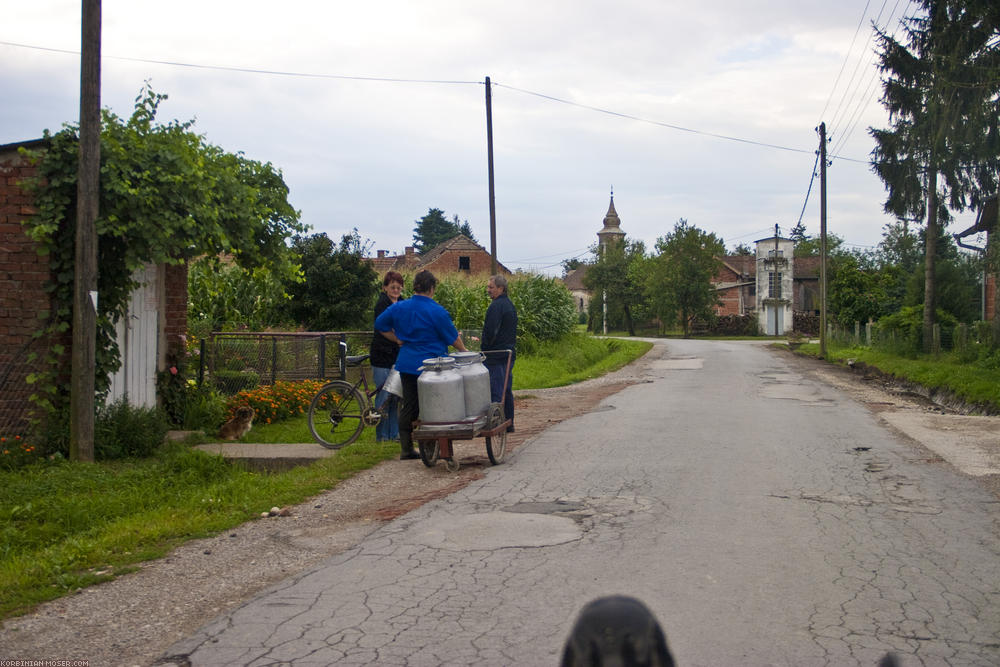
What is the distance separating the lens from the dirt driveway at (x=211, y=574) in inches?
163

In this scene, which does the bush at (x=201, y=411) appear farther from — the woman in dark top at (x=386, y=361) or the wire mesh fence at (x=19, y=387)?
the woman in dark top at (x=386, y=361)

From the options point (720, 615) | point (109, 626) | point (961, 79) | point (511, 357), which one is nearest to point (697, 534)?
point (720, 615)

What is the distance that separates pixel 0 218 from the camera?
29.2 ft

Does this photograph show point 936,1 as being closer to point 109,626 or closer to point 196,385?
point 196,385

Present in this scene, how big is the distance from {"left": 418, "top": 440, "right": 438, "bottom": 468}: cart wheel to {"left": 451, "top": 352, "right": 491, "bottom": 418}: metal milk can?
1.72 ft

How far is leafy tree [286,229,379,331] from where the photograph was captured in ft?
88.9

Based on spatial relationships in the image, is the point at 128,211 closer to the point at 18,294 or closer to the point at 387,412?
the point at 18,294

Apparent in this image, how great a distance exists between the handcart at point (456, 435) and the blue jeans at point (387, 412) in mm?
1137

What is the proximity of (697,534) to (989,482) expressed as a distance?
395cm

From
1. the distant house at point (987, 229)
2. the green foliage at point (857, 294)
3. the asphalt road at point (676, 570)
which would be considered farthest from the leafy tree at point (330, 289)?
the green foliage at point (857, 294)

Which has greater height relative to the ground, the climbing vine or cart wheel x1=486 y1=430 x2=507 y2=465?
the climbing vine

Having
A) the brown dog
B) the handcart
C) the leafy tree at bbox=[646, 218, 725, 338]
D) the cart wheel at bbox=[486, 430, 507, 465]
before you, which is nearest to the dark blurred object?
the handcart

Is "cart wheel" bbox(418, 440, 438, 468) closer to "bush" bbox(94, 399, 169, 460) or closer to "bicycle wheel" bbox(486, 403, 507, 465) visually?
"bicycle wheel" bbox(486, 403, 507, 465)

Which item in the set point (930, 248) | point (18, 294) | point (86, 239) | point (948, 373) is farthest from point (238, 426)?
point (930, 248)
